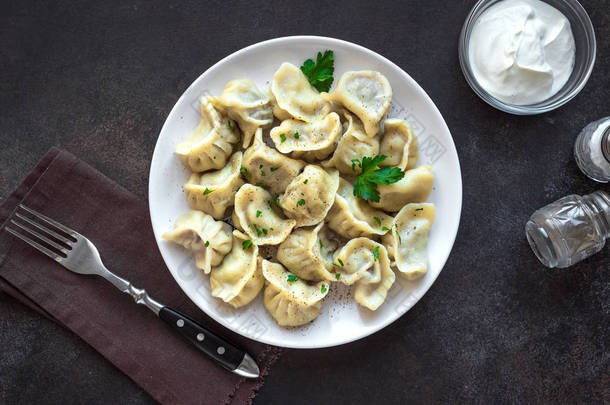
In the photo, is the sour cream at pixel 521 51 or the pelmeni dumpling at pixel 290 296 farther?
the sour cream at pixel 521 51

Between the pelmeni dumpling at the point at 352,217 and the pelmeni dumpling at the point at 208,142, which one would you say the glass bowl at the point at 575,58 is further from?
the pelmeni dumpling at the point at 208,142

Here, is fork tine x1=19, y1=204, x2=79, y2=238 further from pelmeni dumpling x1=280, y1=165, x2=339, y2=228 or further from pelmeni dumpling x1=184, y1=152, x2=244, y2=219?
pelmeni dumpling x1=280, y1=165, x2=339, y2=228

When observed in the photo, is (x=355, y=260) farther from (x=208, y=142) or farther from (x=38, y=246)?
(x=38, y=246)

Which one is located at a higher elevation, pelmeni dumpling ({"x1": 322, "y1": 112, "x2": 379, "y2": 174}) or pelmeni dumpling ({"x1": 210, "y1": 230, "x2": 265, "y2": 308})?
pelmeni dumpling ({"x1": 322, "y1": 112, "x2": 379, "y2": 174})

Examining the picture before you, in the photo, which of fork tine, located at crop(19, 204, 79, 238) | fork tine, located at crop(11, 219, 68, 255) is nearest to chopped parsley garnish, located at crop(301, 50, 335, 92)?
fork tine, located at crop(19, 204, 79, 238)

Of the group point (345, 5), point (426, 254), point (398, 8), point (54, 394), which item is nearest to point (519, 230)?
point (426, 254)

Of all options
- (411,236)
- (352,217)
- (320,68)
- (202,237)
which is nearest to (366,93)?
(320,68)

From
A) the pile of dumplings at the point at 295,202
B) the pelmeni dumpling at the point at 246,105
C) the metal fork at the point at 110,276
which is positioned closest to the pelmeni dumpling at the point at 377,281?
the pile of dumplings at the point at 295,202
